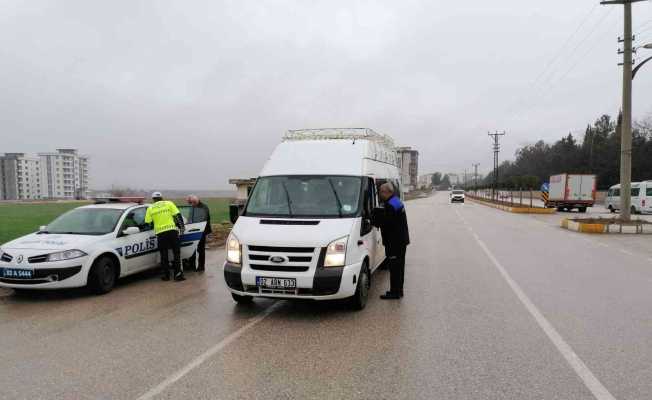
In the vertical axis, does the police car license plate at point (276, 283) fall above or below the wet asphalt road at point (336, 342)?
above

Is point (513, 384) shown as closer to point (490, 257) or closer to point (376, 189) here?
point (376, 189)

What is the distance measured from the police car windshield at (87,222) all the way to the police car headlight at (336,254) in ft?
14.6

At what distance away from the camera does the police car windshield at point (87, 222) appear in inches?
314

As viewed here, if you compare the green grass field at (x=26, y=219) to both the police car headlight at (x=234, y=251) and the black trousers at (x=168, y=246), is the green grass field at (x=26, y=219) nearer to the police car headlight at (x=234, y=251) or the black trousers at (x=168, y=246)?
the black trousers at (x=168, y=246)

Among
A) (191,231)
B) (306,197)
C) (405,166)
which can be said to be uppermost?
(405,166)

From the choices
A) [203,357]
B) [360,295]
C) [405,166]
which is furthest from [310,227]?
[405,166]

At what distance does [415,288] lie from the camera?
25.4ft

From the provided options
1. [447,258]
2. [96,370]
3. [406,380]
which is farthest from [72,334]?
[447,258]

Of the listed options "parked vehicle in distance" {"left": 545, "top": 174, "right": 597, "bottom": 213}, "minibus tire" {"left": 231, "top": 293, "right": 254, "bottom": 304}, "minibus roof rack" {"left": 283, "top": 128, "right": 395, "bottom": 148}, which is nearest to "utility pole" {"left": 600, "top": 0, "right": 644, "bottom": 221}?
"minibus roof rack" {"left": 283, "top": 128, "right": 395, "bottom": 148}

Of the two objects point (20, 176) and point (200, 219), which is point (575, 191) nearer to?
point (200, 219)

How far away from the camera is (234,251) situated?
603cm

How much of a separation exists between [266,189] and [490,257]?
6.60 meters

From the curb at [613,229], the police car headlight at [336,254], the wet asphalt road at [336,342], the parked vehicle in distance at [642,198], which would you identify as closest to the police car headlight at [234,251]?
the wet asphalt road at [336,342]

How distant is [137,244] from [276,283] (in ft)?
13.0
